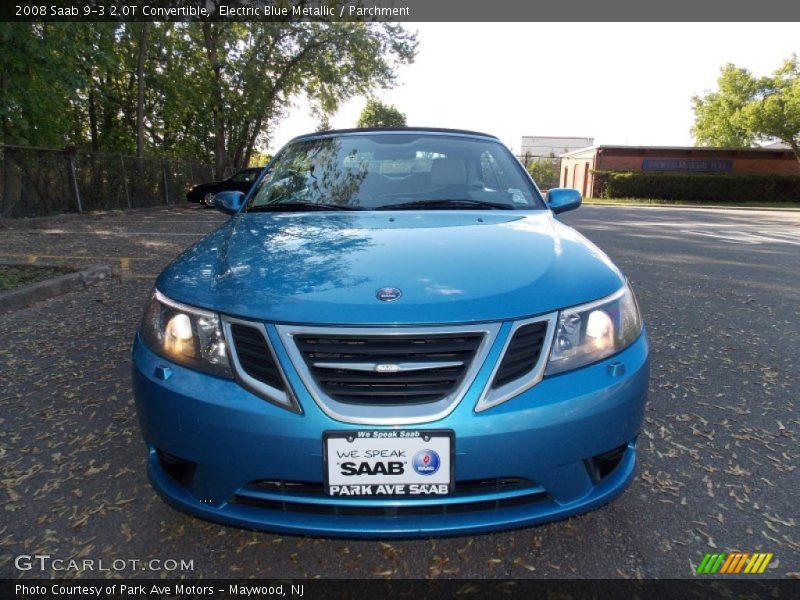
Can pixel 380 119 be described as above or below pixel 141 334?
above

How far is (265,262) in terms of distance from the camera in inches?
79.7

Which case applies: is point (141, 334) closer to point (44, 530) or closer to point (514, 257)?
point (44, 530)

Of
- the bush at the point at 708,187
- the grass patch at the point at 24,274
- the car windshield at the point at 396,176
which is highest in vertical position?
the car windshield at the point at 396,176

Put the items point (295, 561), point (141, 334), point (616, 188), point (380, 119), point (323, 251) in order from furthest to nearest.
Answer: point (380, 119), point (616, 188), point (323, 251), point (141, 334), point (295, 561)

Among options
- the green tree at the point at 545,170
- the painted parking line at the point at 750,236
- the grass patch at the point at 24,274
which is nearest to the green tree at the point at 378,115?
the green tree at the point at 545,170

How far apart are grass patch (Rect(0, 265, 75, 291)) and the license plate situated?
4.88m

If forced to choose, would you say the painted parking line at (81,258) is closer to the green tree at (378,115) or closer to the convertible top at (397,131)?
the convertible top at (397,131)

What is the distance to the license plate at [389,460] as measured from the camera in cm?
153

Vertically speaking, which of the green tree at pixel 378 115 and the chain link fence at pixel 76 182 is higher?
the green tree at pixel 378 115

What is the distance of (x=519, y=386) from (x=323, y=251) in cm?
92

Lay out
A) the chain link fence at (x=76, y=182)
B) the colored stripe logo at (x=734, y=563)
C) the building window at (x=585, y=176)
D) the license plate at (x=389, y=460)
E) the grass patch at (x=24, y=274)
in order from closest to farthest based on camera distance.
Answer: the license plate at (x=389, y=460)
the colored stripe logo at (x=734, y=563)
the grass patch at (x=24, y=274)
the chain link fence at (x=76, y=182)
the building window at (x=585, y=176)

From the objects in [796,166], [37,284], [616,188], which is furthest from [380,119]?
[37,284]

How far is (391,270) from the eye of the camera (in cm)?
188

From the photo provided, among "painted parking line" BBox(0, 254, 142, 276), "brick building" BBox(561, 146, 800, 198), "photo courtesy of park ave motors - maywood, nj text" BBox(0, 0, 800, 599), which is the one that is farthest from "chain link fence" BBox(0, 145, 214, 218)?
"brick building" BBox(561, 146, 800, 198)
